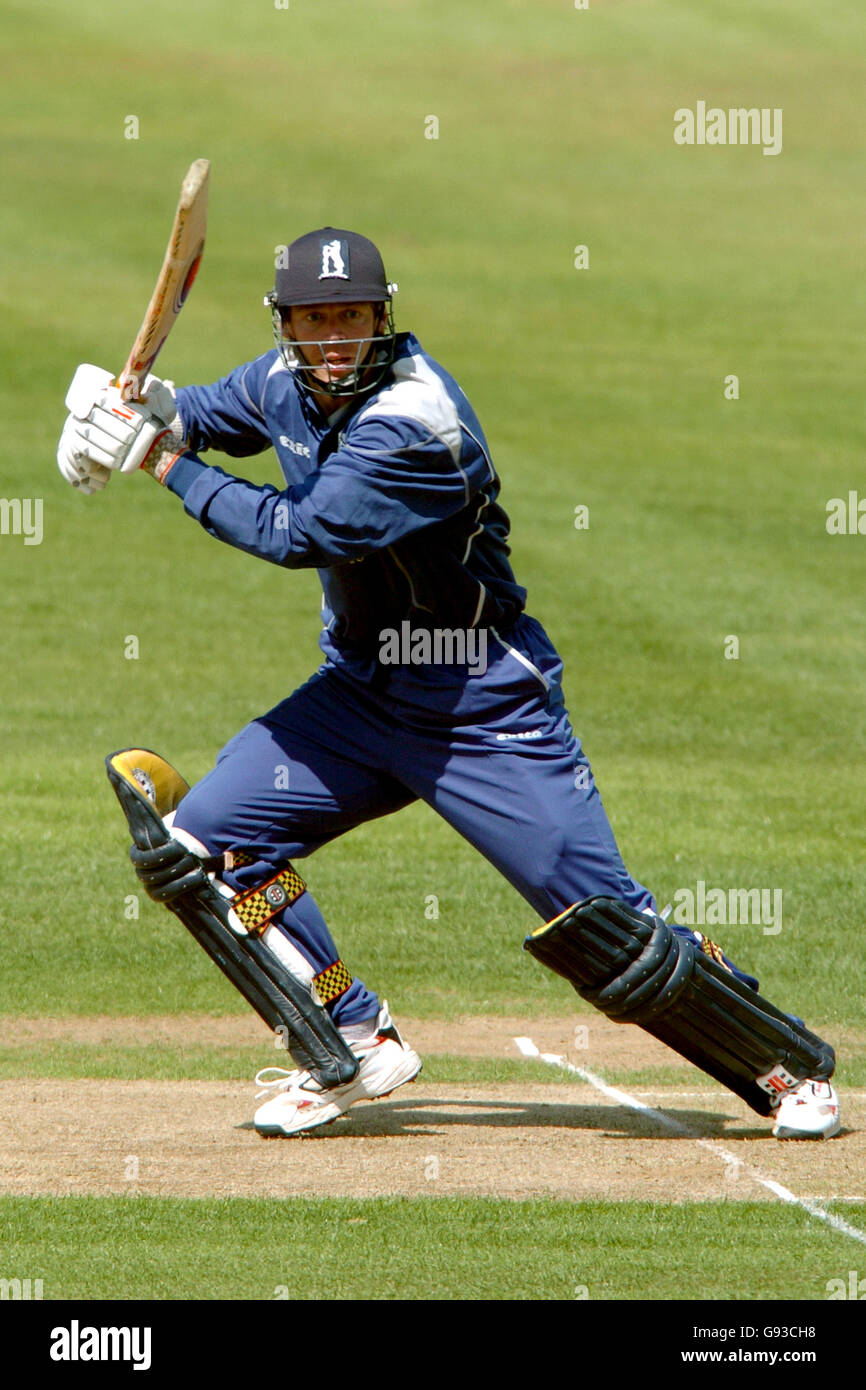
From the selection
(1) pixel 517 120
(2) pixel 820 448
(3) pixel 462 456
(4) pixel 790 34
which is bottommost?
(3) pixel 462 456

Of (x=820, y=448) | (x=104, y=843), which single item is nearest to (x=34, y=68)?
(x=820, y=448)

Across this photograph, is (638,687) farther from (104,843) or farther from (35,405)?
(35,405)

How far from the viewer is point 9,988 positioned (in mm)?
Result: 8492

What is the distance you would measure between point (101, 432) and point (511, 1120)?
2.68 m

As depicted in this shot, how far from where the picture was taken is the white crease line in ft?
16.5

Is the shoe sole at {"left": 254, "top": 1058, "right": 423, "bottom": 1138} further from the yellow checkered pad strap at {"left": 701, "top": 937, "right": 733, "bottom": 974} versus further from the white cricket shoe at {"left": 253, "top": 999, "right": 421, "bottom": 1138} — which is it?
the yellow checkered pad strap at {"left": 701, "top": 937, "right": 733, "bottom": 974}

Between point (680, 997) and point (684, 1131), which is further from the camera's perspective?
point (684, 1131)

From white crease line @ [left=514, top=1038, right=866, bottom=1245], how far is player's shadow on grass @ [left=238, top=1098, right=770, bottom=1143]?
0.04 m

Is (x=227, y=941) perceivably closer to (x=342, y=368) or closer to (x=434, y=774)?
(x=434, y=774)

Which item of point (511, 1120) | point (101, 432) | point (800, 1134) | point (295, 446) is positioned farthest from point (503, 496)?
point (101, 432)

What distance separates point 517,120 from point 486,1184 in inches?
1514

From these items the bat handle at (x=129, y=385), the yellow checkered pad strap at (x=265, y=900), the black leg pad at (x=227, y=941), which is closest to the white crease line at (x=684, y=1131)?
the black leg pad at (x=227, y=941)

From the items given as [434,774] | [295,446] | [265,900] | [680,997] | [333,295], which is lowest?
[680,997]

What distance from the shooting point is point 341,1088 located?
614cm
